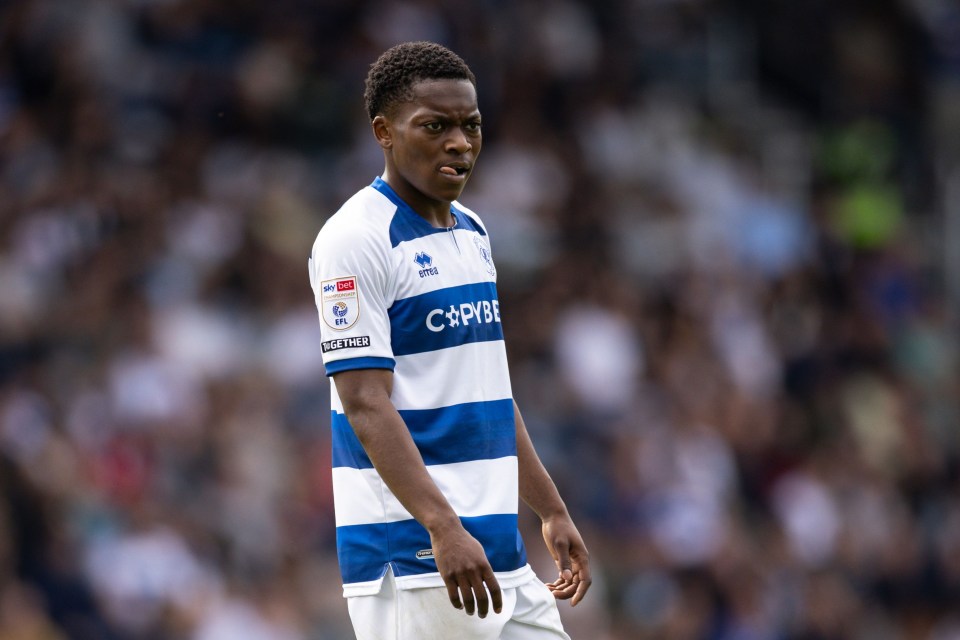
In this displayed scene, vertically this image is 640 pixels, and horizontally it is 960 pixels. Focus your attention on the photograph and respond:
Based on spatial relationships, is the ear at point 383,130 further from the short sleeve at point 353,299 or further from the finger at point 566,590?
the finger at point 566,590

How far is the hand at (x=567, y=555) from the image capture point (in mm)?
4918

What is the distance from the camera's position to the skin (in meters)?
4.16

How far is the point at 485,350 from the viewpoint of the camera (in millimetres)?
4578

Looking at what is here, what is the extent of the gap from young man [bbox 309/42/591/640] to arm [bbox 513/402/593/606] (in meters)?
0.20

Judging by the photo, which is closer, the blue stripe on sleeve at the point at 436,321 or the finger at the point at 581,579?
the blue stripe on sleeve at the point at 436,321

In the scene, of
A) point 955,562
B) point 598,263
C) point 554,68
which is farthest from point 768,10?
point 955,562

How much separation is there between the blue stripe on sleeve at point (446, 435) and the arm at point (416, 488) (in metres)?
0.16

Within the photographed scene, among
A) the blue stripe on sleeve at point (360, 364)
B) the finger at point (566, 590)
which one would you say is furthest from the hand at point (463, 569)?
the finger at point (566, 590)

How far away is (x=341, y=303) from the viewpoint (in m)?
4.37

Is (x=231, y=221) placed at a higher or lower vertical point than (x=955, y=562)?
higher

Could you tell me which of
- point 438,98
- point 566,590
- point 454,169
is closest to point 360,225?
point 454,169

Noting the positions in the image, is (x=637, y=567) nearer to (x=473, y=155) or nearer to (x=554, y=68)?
(x=554, y=68)

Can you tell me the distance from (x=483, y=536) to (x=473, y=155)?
3.70 feet

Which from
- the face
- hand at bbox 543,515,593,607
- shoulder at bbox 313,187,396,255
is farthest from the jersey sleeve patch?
hand at bbox 543,515,593,607
